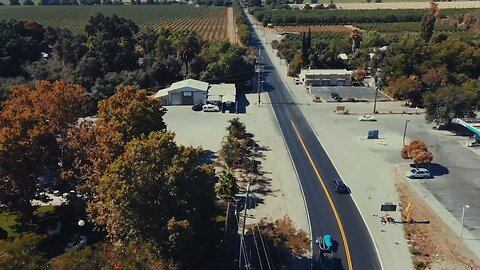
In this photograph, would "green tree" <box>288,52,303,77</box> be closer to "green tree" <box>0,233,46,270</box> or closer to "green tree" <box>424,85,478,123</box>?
"green tree" <box>424,85,478,123</box>

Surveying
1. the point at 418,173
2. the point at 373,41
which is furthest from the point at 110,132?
the point at 373,41

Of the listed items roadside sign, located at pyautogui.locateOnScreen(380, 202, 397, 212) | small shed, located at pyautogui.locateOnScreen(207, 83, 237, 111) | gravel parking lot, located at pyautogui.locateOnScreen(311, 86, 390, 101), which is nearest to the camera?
roadside sign, located at pyautogui.locateOnScreen(380, 202, 397, 212)

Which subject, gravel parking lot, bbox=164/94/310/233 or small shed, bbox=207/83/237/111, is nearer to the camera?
gravel parking lot, bbox=164/94/310/233

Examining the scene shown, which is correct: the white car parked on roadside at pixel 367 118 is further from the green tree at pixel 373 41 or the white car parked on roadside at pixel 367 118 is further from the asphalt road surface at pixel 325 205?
the green tree at pixel 373 41

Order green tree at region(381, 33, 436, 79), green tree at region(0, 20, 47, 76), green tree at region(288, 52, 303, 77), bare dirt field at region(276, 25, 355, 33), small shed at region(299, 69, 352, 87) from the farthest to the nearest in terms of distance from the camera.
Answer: bare dirt field at region(276, 25, 355, 33) → green tree at region(288, 52, 303, 77) → small shed at region(299, 69, 352, 87) → green tree at region(0, 20, 47, 76) → green tree at region(381, 33, 436, 79)

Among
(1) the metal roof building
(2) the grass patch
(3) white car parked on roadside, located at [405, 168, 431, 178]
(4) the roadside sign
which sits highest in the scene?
(1) the metal roof building

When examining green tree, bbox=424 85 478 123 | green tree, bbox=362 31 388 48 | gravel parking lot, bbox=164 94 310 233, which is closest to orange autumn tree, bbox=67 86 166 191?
gravel parking lot, bbox=164 94 310 233

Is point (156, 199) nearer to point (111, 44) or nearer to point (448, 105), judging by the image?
point (448, 105)
